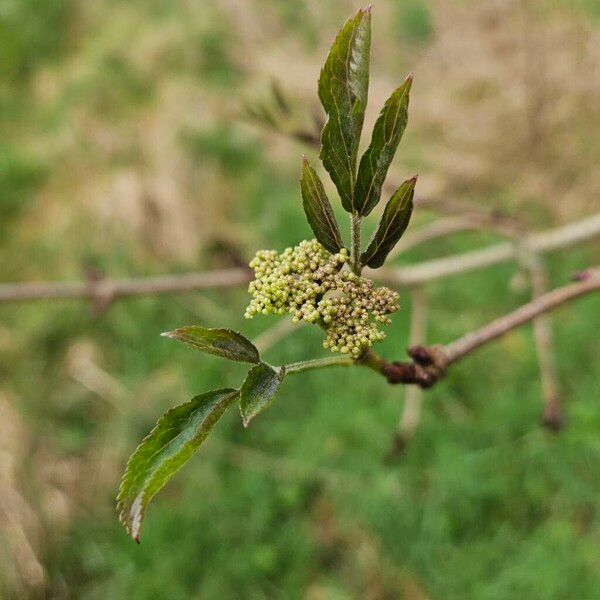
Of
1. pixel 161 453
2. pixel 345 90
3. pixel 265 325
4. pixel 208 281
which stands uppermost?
pixel 345 90

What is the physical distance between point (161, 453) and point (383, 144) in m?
0.43

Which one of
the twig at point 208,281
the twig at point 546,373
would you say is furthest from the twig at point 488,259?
the twig at point 546,373

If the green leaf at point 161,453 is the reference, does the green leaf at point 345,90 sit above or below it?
above

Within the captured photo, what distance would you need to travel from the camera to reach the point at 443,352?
1.03 m

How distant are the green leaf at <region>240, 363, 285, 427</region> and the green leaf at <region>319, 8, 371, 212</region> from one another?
24cm

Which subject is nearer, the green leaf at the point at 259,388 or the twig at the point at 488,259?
the green leaf at the point at 259,388

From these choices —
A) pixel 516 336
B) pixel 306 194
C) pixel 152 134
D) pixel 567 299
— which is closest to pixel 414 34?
pixel 152 134

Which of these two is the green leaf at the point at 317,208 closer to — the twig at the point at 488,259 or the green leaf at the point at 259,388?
the green leaf at the point at 259,388

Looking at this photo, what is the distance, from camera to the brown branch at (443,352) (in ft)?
3.12

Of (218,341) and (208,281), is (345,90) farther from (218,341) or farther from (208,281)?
(208,281)

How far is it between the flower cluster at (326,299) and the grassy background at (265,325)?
151cm

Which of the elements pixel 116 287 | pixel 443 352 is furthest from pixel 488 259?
pixel 443 352

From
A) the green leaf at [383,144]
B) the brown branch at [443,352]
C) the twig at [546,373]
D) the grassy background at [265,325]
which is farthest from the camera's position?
the grassy background at [265,325]

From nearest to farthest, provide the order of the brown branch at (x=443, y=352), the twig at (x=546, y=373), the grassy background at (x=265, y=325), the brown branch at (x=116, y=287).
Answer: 1. the brown branch at (x=443, y=352)
2. the twig at (x=546, y=373)
3. the brown branch at (x=116, y=287)
4. the grassy background at (x=265, y=325)
